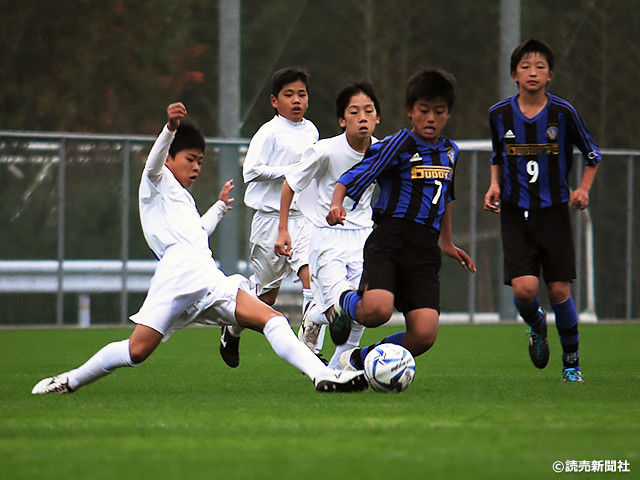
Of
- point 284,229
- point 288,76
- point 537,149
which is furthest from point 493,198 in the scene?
point 288,76

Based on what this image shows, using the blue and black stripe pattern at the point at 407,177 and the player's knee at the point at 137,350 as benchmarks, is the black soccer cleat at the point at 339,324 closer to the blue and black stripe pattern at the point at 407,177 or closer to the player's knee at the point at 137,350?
the blue and black stripe pattern at the point at 407,177

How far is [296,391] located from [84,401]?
41.4 inches

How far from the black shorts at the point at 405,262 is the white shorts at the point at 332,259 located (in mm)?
767

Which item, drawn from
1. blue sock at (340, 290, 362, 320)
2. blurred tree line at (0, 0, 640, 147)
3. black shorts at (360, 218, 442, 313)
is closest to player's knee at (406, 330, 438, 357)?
black shorts at (360, 218, 442, 313)

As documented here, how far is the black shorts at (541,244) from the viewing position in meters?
6.20

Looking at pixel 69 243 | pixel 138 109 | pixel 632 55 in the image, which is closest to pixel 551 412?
pixel 69 243

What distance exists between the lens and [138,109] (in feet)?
47.0

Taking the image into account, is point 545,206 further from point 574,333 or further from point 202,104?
point 202,104

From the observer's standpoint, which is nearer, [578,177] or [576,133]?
[576,133]

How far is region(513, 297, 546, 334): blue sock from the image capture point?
20.7 feet

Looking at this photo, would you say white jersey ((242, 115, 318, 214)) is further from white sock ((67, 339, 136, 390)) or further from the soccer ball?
white sock ((67, 339, 136, 390))

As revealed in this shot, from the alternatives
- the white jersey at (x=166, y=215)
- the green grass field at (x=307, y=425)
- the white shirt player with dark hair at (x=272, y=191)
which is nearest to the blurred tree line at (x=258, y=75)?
the white shirt player with dark hair at (x=272, y=191)

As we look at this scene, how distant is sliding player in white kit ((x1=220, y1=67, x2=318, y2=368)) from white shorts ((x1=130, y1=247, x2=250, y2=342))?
2137 millimetres

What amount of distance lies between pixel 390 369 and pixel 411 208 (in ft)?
2.72
